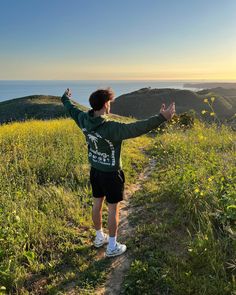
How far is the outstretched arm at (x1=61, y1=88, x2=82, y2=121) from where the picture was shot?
496 centimetres

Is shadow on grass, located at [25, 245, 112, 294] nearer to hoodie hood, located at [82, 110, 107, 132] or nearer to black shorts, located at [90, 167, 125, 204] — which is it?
black shorts, located at [90, 167, 125, 204]

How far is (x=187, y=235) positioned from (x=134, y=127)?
6.69 ft

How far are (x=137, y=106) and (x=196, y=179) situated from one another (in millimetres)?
58403

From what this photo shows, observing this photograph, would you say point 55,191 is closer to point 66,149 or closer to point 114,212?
point 114,212

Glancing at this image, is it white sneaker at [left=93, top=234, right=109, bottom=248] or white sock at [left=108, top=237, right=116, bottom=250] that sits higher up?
white sock at [left=108, top=237, right=116, bottom=250]

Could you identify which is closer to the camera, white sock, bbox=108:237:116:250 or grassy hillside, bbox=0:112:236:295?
grassy hillside, bbox=0:112:236:295

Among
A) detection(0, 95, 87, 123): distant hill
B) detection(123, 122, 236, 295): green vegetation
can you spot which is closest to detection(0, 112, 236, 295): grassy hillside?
detection(123, 122, 236, 295): green vegetation

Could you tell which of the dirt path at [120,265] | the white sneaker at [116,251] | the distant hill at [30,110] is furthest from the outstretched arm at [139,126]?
the distant hill at [30,110]

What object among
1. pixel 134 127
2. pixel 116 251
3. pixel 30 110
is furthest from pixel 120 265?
pixel 30 110

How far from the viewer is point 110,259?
187 inches

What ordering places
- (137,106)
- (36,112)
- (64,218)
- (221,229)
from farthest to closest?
1. (137,106)
2. (36,112)
3. (64,218)
4. (221,229)

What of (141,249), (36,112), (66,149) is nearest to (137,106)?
(36,112)

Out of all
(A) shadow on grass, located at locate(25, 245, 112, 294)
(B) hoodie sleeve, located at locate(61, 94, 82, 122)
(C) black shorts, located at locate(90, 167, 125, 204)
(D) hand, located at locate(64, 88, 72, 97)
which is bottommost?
(A) shadow on grass, located at locate(25, 245, 112, 294)

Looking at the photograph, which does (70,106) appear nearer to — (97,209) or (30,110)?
(97,209)
